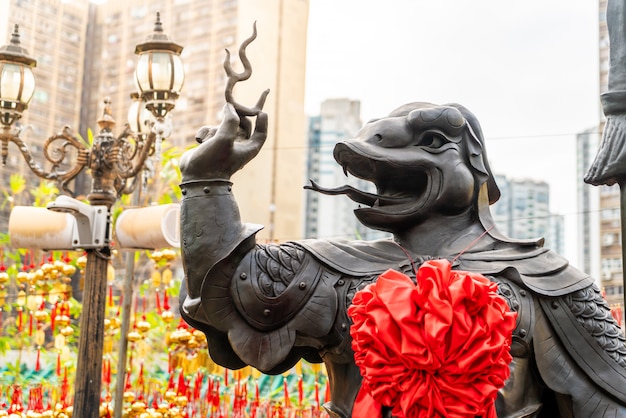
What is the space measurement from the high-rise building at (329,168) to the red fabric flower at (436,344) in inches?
367

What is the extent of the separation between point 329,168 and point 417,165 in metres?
10.4

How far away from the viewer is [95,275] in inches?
198

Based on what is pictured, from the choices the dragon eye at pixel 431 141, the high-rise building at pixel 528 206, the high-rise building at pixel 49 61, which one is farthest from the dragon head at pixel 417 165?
the high-rise building at pixel 49 61

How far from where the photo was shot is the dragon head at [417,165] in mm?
2492

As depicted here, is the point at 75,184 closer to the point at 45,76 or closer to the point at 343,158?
the point at 45,76

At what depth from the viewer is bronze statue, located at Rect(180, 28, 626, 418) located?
2373mm

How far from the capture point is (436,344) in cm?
209

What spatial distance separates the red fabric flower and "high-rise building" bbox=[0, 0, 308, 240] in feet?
24.4

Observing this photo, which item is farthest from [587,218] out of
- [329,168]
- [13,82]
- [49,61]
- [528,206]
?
[49,61]

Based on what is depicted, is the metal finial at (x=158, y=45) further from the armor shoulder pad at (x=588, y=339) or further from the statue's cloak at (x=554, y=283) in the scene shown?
the armor shoulder pad at (x=588, y=339)

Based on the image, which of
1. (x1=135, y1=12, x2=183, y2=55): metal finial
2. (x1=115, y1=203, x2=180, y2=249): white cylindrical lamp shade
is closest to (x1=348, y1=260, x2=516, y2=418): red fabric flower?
(x1=115, y1=203, x2=180, y2=249): white cylindrical lamp shade

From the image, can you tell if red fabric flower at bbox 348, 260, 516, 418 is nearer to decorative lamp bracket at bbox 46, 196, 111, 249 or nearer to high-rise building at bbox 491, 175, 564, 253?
decorative lamp bracket at bbox 46, 196, 111, 249

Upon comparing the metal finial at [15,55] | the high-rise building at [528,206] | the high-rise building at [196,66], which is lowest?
the high-rise building at [528,206]

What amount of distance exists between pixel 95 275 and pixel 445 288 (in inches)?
131
